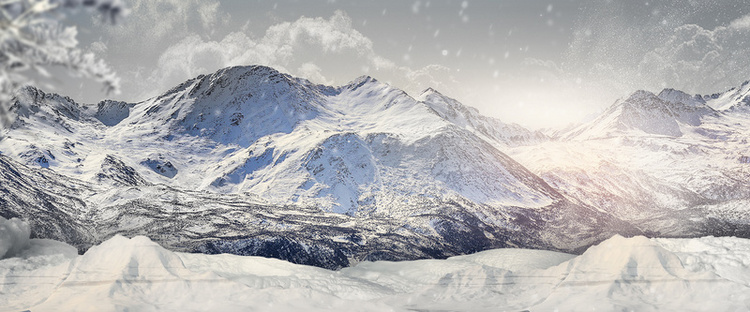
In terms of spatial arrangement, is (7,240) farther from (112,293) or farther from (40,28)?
(40,28)

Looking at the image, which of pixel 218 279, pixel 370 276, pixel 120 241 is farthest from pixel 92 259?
pixel 370 276

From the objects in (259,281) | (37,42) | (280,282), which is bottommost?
(280,282)

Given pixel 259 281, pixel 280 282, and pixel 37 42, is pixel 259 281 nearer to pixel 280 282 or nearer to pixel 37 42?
pixel 280 282

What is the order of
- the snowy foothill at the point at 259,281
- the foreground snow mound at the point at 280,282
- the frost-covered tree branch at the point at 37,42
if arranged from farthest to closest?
the snowy foothill at the point at 259,281
the foreground snow mound at the point at 280,282
the frost-covered tree branch at the point at 37,42

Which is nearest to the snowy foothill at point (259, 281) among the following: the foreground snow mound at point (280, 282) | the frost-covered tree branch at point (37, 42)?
the foreground snow mound at point (280, 282)

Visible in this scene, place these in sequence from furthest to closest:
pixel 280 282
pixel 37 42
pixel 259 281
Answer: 1. pixel 259 281
2. pixel 280 282
3. pixel 37 42

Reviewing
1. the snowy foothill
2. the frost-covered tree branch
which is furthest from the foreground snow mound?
the frost-covered tree branch

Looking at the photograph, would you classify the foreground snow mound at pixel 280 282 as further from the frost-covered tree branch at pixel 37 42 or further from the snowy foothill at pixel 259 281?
the frost-covered tree branch at pixel 37 42

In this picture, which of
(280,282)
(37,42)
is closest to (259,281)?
(280,282)

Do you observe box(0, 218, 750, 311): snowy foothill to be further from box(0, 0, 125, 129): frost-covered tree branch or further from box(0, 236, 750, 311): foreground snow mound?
box(0, 0, 125, 129): frost-covered tree branch

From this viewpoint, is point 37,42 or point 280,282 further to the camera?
point 280,282
